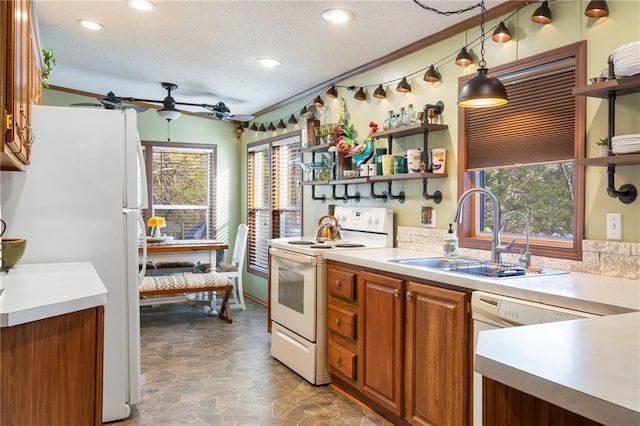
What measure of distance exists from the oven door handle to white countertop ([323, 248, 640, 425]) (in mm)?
1701

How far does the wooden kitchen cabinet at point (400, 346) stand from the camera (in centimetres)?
214

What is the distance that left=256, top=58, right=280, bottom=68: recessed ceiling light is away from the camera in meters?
3.89

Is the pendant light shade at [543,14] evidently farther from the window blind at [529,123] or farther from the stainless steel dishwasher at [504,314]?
the stainless steel dishwasher at [504,314]

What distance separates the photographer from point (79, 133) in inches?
104

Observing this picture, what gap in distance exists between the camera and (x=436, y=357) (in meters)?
2.24

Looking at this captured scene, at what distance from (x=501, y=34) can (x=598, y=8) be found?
0.51 m

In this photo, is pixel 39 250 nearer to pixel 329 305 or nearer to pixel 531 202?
pixel 329 305

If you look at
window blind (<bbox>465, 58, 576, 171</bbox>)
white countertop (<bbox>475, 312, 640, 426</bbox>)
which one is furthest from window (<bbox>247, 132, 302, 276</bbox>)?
white countertop (<bbox>475, 312, 640, 426</bbox>)

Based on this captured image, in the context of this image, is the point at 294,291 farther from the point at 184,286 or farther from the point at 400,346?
the point at 184,286

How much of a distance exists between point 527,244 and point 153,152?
4.95 m

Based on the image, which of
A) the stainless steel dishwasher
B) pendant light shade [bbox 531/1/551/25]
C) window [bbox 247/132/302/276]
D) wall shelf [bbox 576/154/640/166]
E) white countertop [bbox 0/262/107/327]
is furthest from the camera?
window [bbox 247/132/302/276]

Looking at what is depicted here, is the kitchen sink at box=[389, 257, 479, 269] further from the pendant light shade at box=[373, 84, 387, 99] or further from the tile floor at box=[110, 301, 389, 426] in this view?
the pendant light shade at box=[373, 84, 387, 99]

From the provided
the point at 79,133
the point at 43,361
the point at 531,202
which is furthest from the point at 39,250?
the point at 531,202

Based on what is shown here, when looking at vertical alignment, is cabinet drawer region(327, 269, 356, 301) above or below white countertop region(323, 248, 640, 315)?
below
